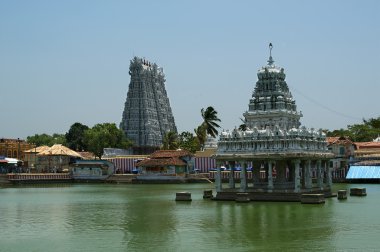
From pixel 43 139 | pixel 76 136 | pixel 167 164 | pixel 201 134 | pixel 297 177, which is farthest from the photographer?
pixel 43 139

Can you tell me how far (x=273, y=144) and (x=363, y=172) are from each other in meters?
45.9

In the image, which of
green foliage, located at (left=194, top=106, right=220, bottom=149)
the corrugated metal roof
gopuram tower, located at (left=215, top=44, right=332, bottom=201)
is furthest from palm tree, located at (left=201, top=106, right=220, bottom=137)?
gopuram tower, located at (left=215, top=44, right=332, bottom=201)

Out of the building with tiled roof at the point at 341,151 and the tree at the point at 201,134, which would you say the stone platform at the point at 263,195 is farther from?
the tree at the point at 201,134

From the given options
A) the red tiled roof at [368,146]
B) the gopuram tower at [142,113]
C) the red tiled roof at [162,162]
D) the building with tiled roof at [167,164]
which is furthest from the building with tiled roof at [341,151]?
the gopuram tower at [142,113]

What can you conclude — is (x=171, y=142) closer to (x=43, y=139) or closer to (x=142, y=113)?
(x=142, y=113)

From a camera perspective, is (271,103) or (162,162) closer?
(271,103)

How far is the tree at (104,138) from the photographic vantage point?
123 meters

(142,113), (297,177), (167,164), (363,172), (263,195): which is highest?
(142,113)

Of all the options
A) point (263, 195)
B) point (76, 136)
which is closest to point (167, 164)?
point (263, 195)

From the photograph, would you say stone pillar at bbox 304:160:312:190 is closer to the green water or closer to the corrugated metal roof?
the green water

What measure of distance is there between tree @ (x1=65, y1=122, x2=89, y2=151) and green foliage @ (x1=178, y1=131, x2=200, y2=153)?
100 feet

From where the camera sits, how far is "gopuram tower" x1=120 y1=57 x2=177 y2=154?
131125 mm

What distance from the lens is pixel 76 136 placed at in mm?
151125

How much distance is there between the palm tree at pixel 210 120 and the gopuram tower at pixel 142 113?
14.9 meters
